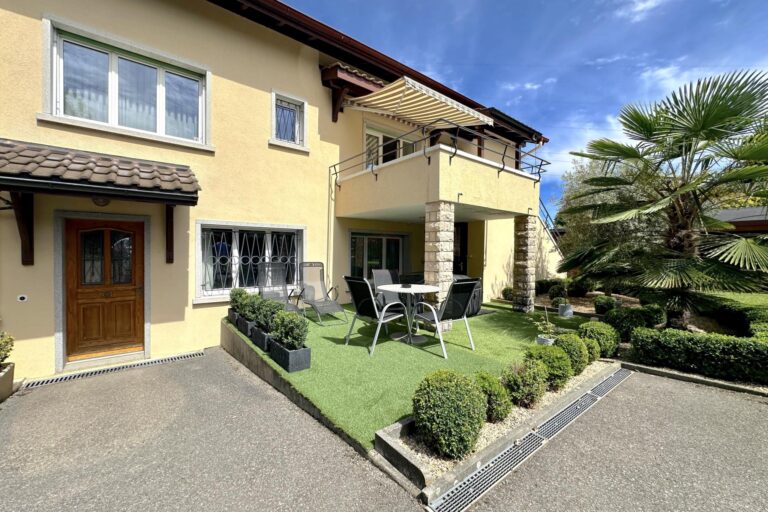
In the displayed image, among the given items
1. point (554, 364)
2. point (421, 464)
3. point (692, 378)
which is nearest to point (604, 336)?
point (692, 378)

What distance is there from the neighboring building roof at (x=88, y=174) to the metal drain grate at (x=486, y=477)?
6.48 meters

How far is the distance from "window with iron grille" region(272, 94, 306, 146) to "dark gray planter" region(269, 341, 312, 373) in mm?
6138

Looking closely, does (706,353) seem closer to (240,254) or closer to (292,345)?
(292,345)

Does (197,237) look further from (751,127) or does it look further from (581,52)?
(581,52)

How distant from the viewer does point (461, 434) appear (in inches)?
128

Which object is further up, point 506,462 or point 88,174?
point 88,174

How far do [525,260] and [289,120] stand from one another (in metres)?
8.67

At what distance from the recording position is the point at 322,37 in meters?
8.93

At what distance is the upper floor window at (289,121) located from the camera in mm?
9002

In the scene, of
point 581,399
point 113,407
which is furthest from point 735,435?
point 113,407

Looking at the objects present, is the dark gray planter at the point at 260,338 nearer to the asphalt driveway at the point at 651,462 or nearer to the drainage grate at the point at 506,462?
the drainage grate at the point at 506,462

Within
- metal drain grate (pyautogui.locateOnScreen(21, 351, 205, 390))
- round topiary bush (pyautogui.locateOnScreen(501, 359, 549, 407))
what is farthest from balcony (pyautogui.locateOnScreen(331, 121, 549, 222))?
metal drain grate (pyautogui.locateOnScreen(21, 351, 205, 390))

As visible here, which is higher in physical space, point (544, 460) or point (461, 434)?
point (461, 434)

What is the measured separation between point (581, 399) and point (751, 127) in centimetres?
655
